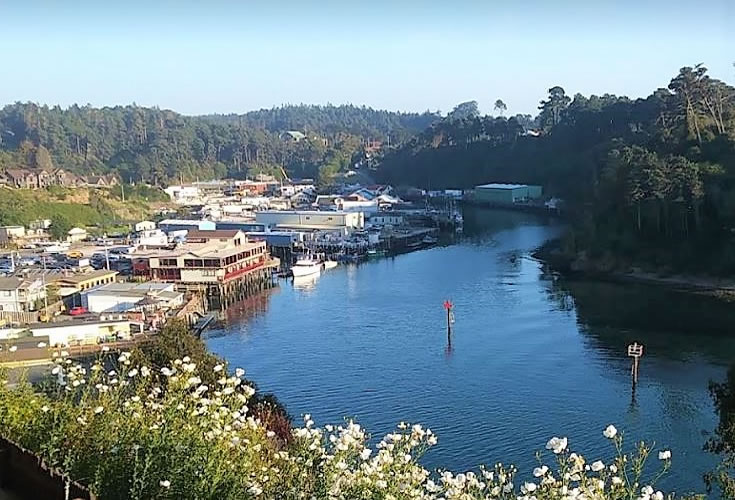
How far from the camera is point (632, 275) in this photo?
36.1 ft

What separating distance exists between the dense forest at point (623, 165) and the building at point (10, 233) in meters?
10.5

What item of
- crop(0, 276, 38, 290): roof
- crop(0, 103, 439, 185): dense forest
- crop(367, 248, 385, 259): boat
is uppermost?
crop(0, 103, 439, 185): dense forest

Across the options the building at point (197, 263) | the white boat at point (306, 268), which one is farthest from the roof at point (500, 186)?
the building at point (197, 263)

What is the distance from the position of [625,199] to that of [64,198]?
13.1 m

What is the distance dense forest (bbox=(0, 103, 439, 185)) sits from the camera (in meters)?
26.5

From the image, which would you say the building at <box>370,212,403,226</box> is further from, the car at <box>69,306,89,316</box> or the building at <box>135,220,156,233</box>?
the car at <box>69,306,89,316</box>

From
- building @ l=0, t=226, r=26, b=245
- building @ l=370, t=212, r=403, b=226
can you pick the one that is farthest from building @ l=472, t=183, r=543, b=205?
building @ l=0, t=226, r=26, b=245

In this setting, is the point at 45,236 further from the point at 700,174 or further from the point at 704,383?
the point at 704,383

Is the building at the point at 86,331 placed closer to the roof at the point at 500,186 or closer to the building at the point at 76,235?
the building at the point at 76,235

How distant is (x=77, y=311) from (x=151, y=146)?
20569mm

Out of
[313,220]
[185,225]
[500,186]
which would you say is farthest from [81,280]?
[500,186]

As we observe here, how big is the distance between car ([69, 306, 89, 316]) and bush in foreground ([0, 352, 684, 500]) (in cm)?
771

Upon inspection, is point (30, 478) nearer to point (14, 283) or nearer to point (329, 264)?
point (14, 283)

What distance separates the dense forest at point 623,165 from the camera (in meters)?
10.9
